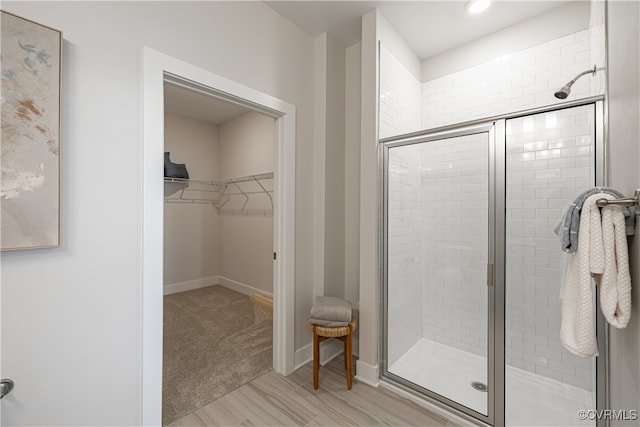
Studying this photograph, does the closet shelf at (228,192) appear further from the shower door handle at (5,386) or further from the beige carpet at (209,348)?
the shower door handle at (5,386)

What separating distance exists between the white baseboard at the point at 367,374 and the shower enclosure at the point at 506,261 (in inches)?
3.6

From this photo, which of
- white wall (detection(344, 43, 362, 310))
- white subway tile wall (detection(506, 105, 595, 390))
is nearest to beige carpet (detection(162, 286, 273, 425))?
white wall (detection(344, 43, 362, 310))

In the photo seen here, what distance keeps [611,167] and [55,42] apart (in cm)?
230

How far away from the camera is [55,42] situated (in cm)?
112

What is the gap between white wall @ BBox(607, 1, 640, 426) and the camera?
2.41ft

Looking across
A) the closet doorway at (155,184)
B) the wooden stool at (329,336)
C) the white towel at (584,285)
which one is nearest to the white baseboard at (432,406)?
the wooden stool at (329,336)

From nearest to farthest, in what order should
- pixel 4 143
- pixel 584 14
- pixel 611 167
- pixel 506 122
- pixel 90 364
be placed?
pixel 4 143
pixel 611 167
pixel 90 364
pixel 506 122
pixel 584 14

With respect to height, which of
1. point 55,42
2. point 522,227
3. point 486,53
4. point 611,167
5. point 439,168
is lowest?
point 522,227

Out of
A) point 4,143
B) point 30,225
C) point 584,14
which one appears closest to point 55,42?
point 4,143

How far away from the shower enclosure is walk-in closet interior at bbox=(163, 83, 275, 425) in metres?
1.56

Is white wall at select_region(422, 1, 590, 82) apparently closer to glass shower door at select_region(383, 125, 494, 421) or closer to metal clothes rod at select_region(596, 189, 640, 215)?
glass shower door at select_region(383, 125, 494, 421)

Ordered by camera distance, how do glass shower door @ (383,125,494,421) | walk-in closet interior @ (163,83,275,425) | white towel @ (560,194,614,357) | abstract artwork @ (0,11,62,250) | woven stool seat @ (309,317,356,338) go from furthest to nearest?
1. walk-in closet interior @ (163,83,275,425)
2. woven stool seat @ (309,317,356,338)
3. glass shower door @ (383,125,494,421)
4. abstract artwork @ (0,11,62,250)
5. white towel @ (560,194,614,357)

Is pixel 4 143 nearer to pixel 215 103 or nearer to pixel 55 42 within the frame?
pixel 55 42

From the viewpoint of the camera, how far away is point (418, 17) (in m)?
2.10
